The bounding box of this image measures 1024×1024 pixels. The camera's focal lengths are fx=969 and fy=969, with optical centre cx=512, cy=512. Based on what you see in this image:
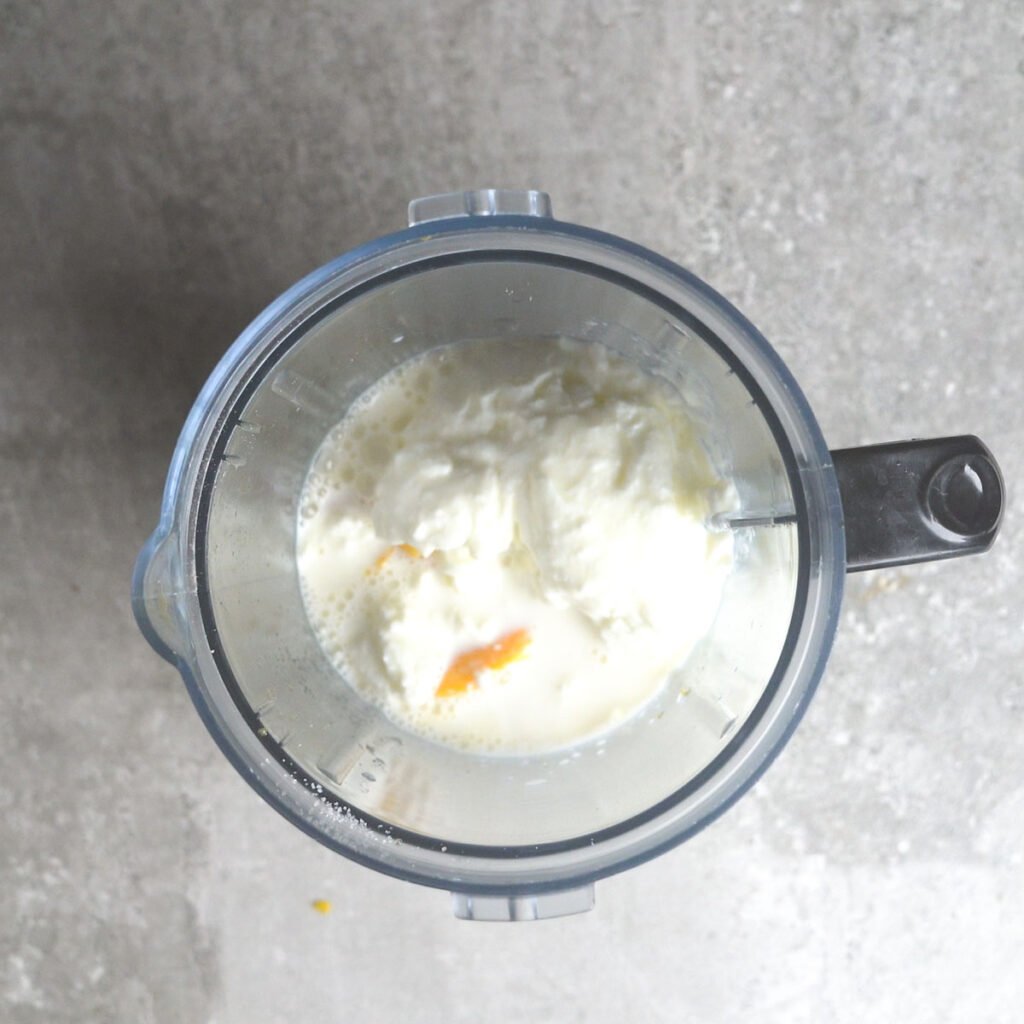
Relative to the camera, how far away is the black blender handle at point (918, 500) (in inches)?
24.0

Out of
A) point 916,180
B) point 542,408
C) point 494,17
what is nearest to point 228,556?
point 542,408

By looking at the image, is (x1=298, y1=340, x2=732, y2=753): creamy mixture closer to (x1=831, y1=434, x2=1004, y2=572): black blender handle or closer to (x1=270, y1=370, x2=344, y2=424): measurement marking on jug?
(x1=270, y1=370, x2=344, y2=424): measurement marking on jug

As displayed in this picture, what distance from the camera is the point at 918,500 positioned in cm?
62

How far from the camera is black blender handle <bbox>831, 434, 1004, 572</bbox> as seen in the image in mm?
610

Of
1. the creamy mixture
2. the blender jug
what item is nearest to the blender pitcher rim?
the blender jug

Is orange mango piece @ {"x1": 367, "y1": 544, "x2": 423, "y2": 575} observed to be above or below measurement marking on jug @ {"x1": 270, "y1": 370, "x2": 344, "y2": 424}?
below

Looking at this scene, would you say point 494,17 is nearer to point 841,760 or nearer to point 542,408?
point 542,408

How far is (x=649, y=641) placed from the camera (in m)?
0.75

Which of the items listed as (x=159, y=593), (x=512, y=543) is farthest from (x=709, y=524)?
(x=159, y=593)

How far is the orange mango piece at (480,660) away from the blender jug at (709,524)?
56mm

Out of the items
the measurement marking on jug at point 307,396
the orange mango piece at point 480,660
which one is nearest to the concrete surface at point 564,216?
the measurement marking on jug at point 307,396

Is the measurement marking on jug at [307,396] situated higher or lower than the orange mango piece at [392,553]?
higher

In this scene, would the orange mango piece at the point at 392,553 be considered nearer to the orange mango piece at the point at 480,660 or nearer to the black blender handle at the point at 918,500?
the orange mango piece at the point at 480,660

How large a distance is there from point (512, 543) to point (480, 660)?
0.32 ft
